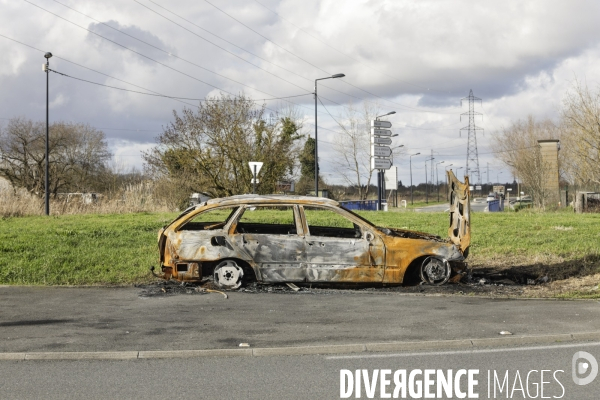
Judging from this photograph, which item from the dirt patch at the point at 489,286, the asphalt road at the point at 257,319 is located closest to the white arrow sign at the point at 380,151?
the dirt patch at the point at 489,286

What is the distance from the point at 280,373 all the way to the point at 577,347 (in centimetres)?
320

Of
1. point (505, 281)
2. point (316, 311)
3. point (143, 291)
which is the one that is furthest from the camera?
point (505, 281)

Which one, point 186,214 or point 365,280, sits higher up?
point 186,214

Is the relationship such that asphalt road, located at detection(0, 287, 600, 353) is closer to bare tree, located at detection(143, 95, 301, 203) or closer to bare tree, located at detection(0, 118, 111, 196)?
bare tree, located at detection(143, 95, 301, 203)

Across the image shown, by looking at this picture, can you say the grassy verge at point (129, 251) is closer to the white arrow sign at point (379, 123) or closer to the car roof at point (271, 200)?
the car roof at point (271, 200)

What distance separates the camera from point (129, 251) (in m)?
14.9

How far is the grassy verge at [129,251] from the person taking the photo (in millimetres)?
12586

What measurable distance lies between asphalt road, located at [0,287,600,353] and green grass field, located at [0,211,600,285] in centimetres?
200

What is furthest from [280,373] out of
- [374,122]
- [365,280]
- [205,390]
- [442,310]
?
[374,122]

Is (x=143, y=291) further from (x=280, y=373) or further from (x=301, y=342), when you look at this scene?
(x=280, y=373)

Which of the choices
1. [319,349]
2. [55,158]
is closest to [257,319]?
[319,349]

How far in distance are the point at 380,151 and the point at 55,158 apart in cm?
3325

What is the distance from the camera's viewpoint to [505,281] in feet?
40.3

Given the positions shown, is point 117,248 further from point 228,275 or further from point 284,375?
point 284,375
